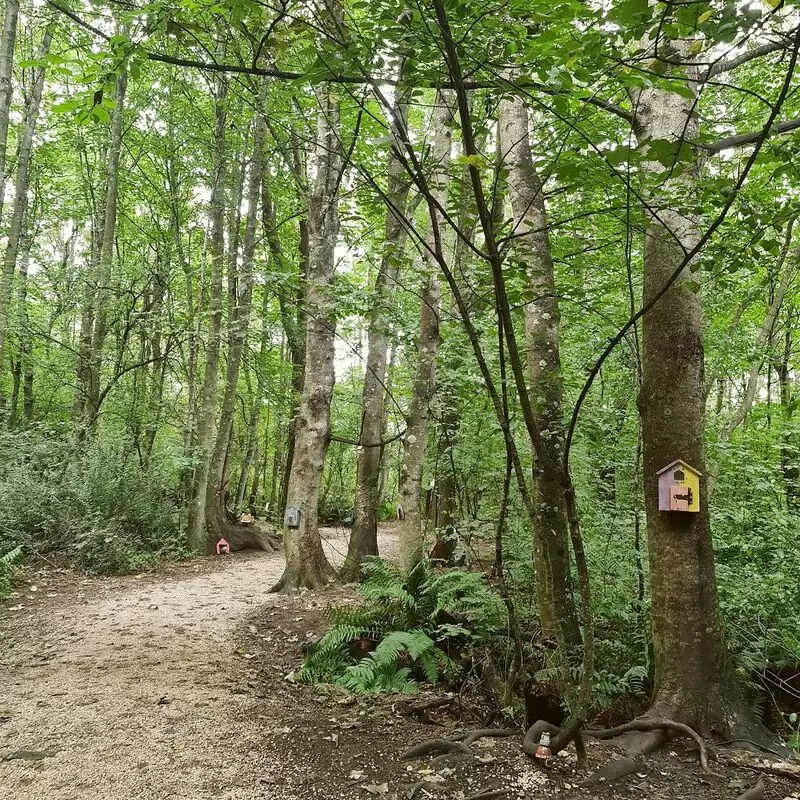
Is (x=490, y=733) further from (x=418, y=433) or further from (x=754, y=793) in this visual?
(x=418, y=433)

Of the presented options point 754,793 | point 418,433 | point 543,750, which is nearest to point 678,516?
point 754,793

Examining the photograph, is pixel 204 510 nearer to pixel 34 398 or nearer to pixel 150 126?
pixel 150 126

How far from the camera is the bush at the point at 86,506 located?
8.90 m

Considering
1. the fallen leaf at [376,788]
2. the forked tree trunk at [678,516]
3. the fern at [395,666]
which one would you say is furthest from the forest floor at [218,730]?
the forked tree trunk at [678,516]

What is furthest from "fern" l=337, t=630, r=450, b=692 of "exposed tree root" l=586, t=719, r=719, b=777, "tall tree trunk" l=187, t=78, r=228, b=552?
"tall tree trunk" l=187, t=78, r=228, b=552

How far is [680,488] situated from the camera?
3.80 m

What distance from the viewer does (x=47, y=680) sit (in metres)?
4.58

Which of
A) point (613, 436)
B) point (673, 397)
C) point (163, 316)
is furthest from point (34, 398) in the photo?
point (673, 397)

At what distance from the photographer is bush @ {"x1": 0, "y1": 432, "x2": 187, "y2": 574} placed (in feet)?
29.2

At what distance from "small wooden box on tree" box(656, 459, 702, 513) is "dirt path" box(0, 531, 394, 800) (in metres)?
3.05

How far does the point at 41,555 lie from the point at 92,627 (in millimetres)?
3476

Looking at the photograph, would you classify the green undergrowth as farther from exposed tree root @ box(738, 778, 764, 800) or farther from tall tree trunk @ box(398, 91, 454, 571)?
exposed tree root @ box(738, 778, 764, 800)

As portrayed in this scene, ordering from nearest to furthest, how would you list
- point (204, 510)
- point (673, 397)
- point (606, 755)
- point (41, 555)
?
point (606, 755), point (673, 397), point (41, 555), point (204, 510)

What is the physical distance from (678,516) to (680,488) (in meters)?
0.21
